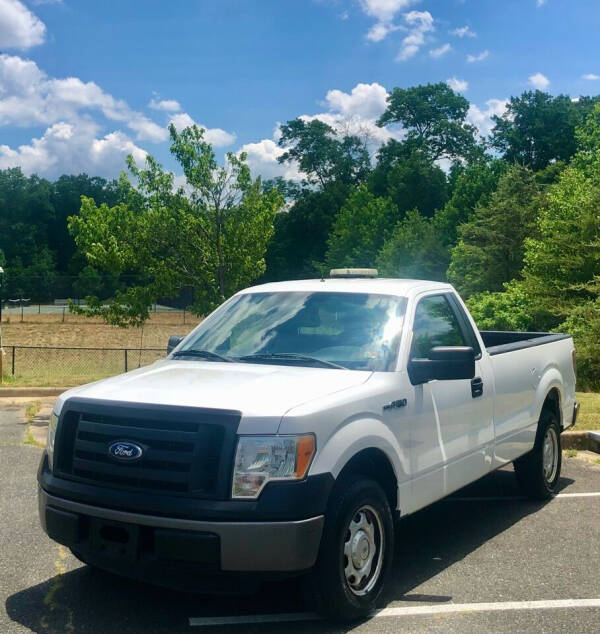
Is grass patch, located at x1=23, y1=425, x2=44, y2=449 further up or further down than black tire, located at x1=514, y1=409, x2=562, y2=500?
further down

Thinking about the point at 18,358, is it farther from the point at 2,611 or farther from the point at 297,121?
the point at 297,121

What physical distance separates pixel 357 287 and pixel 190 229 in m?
16.0

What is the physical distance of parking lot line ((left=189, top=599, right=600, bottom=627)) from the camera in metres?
4.63

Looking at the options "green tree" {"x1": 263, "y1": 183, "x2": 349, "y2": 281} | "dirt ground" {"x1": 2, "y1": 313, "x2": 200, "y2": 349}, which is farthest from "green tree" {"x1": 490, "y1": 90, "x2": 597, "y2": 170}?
"dirt ground" {"x1": 2, "y1": 313, "x2": 200, "y2": 349}

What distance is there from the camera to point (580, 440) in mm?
9961

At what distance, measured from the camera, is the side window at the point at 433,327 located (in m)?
5.71

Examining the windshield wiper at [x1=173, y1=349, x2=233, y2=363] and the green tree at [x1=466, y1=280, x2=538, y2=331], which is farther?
the green tree at [x1=466, y1=280, x2=538, y2=331]

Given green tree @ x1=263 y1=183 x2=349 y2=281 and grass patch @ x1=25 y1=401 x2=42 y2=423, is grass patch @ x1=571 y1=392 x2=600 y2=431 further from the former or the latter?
green tree @ x1=263 y1=183 x2=349 y2=281

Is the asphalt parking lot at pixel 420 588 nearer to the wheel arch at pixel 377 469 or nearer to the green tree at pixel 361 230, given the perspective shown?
the wheel arch at pixel 377 469

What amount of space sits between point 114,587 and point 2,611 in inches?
27.0

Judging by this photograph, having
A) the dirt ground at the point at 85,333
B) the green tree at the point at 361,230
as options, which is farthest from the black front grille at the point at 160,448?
the green tree at the point at 361,230

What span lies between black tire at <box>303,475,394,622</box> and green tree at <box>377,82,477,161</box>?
88882 mm

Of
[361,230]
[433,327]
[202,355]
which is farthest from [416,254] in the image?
[202,355]

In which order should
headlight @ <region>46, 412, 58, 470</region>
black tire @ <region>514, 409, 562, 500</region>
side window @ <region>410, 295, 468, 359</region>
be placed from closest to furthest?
headlight @ <region>46, 412, 58, 470</region> < side window @ <region>410, 295, 468, 359</region> < black tire @ <region>514, 409, 562, 500</region>
